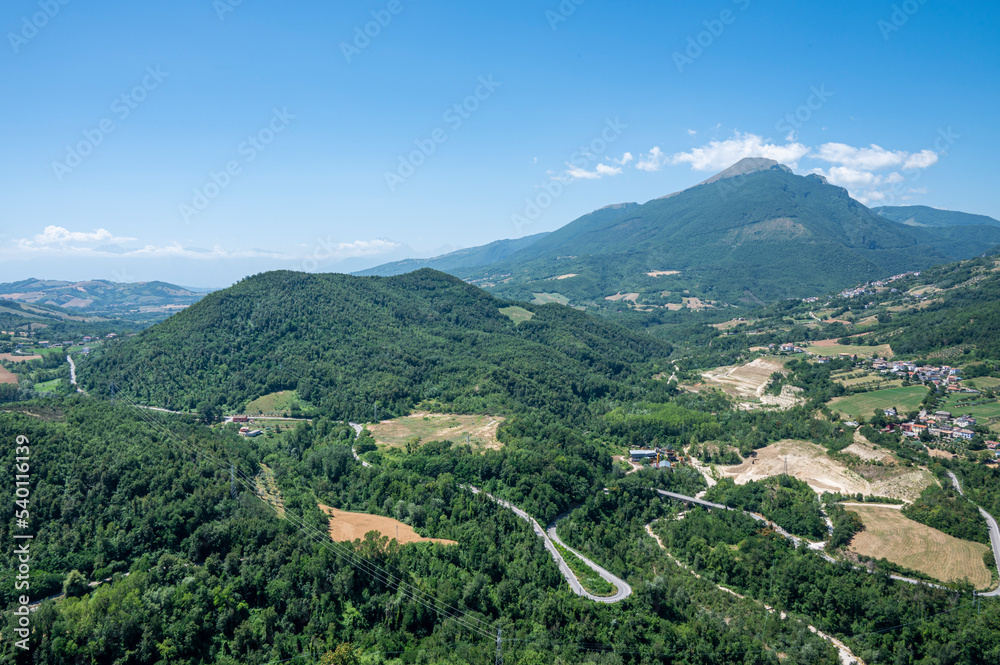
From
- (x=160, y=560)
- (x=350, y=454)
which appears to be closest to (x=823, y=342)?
(x=350, y=454)

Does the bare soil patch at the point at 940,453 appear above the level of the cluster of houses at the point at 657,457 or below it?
above

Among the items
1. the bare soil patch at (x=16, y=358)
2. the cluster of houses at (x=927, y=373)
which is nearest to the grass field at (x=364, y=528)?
the cluster of houses at (x=927, y=373)

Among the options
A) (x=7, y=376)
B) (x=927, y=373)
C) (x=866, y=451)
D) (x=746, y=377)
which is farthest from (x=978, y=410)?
(x=7, y=376)

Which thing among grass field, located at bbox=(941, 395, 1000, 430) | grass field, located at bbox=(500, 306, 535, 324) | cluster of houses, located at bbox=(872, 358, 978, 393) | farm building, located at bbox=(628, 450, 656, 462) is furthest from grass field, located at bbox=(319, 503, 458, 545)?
grass field, located at bbox=(500, 306, 535, 324)

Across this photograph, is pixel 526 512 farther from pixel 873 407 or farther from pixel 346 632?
pixel 873 407

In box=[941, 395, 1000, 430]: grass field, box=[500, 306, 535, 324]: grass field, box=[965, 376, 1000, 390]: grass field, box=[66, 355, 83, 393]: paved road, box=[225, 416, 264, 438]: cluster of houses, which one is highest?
box=[500, 306, 535, 324]: grass field

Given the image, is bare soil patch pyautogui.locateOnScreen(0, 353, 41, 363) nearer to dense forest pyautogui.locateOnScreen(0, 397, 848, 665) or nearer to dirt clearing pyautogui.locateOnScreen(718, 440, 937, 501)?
dense forest pyautogui.locateOnScreen(0, 397, 848, 665)

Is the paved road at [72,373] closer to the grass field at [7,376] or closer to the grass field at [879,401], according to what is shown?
the grass field at [7,376]
